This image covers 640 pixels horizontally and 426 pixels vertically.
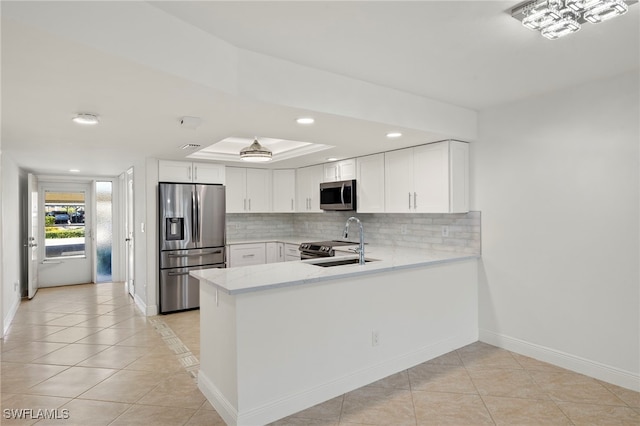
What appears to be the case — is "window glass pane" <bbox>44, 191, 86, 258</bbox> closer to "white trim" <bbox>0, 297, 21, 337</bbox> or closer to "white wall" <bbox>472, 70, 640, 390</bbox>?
"white trim" <bbox>0, 297, 21, 337</bbox>

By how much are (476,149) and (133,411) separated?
3.72 metres

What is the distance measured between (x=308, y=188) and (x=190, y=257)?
2011 mm

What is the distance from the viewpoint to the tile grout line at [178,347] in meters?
3.17

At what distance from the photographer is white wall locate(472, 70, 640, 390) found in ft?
9.07

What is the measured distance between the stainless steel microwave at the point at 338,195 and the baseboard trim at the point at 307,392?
209 centimetres

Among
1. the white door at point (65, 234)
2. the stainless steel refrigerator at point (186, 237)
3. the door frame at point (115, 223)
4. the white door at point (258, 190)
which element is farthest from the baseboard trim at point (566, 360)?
the white door at point (65, 234)

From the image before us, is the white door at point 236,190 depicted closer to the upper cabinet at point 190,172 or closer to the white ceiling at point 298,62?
the upper cabinet at point 190,172

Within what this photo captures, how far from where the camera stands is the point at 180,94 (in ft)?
7.07

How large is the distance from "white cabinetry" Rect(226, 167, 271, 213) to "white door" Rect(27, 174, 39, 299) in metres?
3.09

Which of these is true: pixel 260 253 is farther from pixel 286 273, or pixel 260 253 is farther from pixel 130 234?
A: pixel 286 273

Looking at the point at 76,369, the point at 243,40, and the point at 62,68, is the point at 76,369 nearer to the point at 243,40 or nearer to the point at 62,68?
the point at 62,68

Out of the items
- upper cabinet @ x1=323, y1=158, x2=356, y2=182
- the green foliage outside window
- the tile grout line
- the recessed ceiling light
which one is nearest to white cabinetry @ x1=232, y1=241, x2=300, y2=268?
upper cabinet @ x1=323, y1=158, x2=356, y2=182

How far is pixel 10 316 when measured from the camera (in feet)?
15.1

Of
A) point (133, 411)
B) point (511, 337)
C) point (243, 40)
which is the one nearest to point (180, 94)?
point (243, 40)
